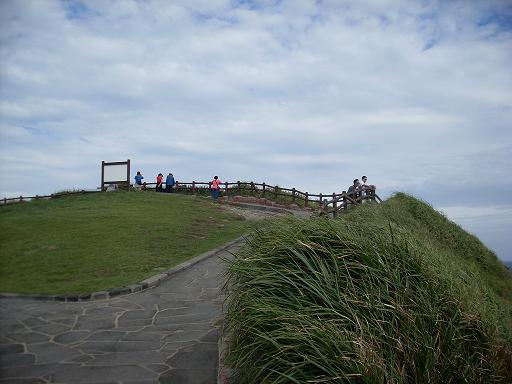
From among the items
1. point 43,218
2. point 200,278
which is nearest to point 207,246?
point 200,278

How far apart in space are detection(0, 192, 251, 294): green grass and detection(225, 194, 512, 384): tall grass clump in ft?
16.6

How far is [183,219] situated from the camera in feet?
53.3

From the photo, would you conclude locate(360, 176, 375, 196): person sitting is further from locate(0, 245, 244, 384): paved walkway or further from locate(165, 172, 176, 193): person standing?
locate(165, 172, 176, 193): person standing

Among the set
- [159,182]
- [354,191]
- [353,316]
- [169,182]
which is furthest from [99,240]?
[159,182]

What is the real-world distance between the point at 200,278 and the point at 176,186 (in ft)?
68.0

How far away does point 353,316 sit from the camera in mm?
3252

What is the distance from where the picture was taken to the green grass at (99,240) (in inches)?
347

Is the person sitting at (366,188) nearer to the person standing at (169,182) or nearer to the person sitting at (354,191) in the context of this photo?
the person sitting at (354,191)

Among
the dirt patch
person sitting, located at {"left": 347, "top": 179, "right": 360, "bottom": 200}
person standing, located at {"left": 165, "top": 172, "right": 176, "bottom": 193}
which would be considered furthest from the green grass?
person standing, located at {"left": 165, "top": 172, "right": 176, "bottom": 193}

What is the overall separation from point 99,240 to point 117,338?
22.6ft

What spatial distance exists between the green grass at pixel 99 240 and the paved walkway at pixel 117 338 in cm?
100

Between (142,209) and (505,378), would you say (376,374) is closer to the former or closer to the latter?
(505,378)

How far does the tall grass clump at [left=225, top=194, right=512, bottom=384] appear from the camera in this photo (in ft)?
9.72

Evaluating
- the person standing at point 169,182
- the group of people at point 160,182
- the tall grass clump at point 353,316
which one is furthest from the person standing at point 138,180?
the tall grass clump at point 353,316
